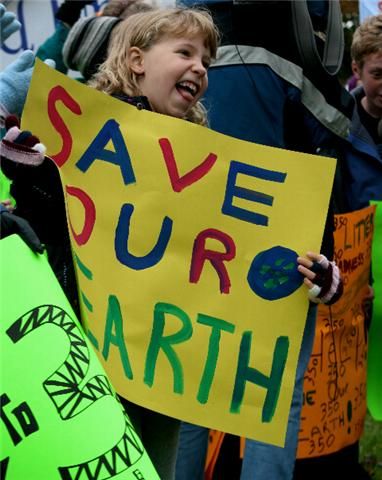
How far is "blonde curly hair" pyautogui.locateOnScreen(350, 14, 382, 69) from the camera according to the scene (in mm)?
3955

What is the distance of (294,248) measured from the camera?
8.56 ft

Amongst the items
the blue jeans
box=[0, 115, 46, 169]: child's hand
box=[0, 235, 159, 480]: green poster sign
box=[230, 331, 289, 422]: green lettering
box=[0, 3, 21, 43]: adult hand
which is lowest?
the blue jeans

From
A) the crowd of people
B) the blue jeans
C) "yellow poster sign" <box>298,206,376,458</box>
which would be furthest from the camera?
"yellow poster sign" <box>298,206,376,458</box>

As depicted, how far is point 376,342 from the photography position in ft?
13.1

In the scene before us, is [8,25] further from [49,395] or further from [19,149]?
[49,395]

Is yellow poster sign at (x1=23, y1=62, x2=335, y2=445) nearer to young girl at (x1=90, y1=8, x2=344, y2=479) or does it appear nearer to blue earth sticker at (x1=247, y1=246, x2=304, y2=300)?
blue earth sticker at (x1=247, y1=246, x2=304, y2=300)

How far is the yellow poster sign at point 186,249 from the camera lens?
2480 millimetres

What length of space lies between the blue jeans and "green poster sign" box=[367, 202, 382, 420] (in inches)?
27.8

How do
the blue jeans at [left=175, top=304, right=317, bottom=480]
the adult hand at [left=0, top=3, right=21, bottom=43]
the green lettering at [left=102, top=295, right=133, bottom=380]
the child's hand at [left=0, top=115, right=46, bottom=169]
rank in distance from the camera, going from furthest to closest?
the blue jeans at [left=175, top=304, right=317, bottom=480], the adult hand at [left=0, top=3, right=21, bottom=43], the green lettering at [left=102, top=295, right=133, bottom=380], the child's hand at [left=0, top=115, right=46, bottom=169]

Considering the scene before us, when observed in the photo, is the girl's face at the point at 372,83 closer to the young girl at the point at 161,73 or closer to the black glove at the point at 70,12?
the black glove at the point at 70,12

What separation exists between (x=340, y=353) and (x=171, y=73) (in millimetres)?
1503

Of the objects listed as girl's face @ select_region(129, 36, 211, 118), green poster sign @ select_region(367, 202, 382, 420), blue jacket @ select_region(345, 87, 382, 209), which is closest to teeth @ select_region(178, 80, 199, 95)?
girl's face @ select_region(129, 36, 211, 118)

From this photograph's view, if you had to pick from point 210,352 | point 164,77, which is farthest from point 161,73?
point 210,352

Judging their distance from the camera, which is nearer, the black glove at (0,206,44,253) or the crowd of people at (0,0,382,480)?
the black glove at (0,206,44,253)
